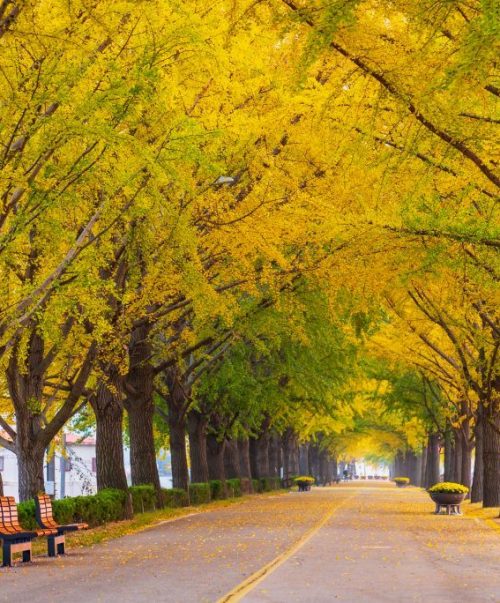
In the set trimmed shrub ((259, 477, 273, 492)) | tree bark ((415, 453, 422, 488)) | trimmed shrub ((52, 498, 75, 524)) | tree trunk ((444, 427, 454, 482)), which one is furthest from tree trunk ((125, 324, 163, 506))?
tree bark ((415, 453, 422, 488))

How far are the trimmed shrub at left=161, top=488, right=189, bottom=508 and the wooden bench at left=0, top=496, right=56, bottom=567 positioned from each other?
16.1 metres

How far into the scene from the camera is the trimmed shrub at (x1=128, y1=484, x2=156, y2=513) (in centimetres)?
2834

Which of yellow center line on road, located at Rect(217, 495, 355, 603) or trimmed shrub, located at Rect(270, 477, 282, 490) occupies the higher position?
yellow center line on road, located at Rect(217, 495, 355, 603)

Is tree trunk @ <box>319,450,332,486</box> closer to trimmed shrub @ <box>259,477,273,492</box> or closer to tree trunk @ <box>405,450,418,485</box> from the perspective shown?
tree trunk @ <box>405,450,418,485</box>

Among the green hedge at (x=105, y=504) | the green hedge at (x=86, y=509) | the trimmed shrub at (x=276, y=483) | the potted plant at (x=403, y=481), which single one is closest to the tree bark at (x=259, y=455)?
the trimmed shrub at (x=276, y=483)

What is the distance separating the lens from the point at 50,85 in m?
14.0

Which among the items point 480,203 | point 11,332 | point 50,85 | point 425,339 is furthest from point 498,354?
point 50,85

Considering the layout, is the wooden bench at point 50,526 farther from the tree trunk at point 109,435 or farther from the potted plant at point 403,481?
the potted plant at point 403,481

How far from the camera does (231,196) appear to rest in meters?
21.9

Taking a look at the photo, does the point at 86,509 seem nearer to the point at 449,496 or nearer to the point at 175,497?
the point at 175,497

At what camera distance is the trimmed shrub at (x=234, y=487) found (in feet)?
145

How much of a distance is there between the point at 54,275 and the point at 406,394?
33.3m

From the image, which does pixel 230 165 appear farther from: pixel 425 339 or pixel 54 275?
pixel 425 339

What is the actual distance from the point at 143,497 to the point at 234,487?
1646cm
